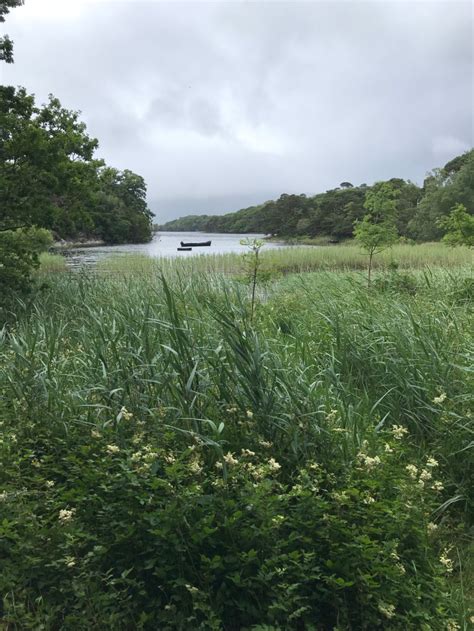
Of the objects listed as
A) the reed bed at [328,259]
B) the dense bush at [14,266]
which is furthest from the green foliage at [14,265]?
the reed bed at [328,259]

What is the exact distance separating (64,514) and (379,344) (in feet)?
9.86

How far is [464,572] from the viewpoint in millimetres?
2223

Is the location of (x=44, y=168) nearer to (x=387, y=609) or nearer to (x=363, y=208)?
(x=387, y=609)

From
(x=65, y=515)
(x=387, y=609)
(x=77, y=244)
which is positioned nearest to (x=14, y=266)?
(x=65, y=515)

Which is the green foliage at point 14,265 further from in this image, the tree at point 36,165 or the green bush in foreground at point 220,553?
the green bush in foreground at point 220,553

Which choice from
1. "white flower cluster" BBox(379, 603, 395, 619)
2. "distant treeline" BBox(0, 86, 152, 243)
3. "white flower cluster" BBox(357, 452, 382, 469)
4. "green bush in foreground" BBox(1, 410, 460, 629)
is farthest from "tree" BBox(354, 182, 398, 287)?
"white flower cluster" BBox(379, 603, 395, 619)

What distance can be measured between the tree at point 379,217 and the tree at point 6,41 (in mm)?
6784

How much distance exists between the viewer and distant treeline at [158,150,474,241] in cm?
4097

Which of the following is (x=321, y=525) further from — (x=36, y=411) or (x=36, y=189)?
(x=36, y=189)

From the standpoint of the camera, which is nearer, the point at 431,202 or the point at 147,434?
the point at 147,434

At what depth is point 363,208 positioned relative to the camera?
2000 inches

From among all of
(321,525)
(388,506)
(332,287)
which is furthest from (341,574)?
(332,287)

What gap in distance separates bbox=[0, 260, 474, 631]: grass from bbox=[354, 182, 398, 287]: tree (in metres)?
6.40

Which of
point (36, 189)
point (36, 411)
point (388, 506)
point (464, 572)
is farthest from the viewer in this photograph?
point (36, 189)
